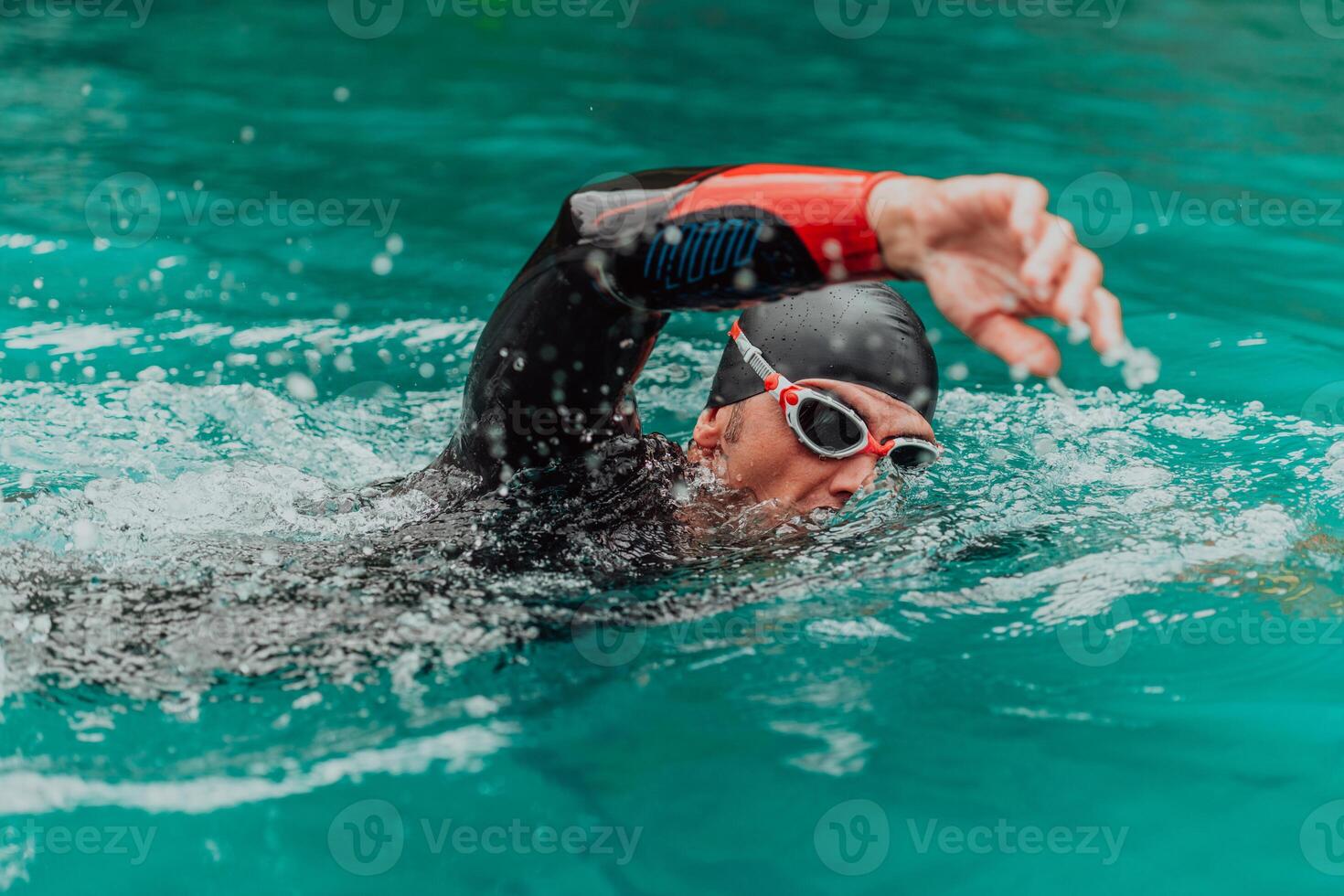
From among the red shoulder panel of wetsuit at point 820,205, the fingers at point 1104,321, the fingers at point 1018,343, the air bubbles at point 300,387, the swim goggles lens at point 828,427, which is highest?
the red shoulder panel of wetsuit at point 820,205

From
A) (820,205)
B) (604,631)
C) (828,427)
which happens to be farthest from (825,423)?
(820,205)

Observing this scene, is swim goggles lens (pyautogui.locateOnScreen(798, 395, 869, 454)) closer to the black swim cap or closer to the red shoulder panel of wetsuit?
the black swim cap

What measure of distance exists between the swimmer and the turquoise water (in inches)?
10.5

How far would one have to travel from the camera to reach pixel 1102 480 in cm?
371

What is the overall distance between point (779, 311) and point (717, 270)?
101 cm

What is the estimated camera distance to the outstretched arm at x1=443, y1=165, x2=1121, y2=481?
191 cm

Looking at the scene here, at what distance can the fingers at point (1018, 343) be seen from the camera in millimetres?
1820

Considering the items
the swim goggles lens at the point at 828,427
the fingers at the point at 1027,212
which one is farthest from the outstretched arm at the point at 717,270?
the swim goggles lens at the point at 828,427

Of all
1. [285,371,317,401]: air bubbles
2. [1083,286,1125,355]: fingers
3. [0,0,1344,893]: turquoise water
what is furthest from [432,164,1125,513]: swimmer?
[285,371,317,401]: air bubbles

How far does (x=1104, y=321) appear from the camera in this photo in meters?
1.79

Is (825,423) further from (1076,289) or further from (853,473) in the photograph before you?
(1076,289)

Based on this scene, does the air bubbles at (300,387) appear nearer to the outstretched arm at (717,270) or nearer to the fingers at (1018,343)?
the outstretched arm at (717,270)

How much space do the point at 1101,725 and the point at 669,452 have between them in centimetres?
119

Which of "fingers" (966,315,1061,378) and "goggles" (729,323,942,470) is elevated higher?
"fingers" (966,315,1061,378)
